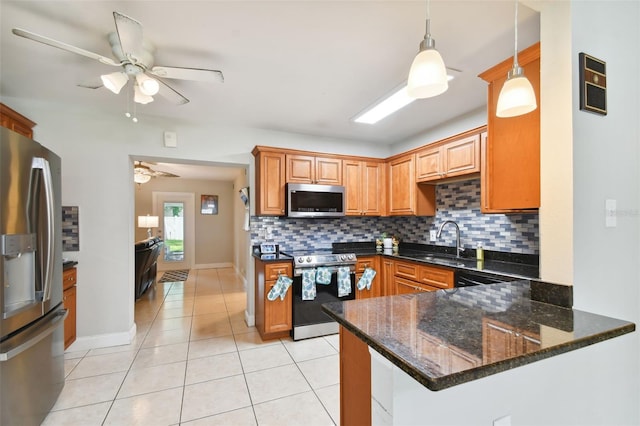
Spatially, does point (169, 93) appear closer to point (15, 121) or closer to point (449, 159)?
point (15, 121)

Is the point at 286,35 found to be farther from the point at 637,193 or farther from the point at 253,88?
the point at 637,193

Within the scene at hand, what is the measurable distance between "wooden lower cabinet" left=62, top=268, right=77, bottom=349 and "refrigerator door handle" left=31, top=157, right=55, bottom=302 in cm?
91

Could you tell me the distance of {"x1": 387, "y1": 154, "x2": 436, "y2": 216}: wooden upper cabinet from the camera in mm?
3539

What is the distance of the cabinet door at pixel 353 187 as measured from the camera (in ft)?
12.4

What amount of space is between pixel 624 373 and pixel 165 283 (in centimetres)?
639

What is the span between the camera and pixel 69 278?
2.67 metres

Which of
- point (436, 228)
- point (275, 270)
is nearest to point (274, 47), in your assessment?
point (275, 270)

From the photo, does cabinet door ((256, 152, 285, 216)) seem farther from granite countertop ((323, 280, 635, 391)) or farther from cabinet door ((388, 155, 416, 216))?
granite countertop ((323, 280, 635, 391))

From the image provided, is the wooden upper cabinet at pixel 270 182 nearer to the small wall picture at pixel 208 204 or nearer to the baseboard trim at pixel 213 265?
the small wall picture at pixel 208 204

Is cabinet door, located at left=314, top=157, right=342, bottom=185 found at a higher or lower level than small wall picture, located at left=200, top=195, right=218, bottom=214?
higher

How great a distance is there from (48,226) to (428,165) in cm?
342

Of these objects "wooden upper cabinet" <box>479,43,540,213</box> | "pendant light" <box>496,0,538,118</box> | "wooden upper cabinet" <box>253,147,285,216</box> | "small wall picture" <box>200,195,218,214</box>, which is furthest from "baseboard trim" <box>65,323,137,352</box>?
"small wall picture" <box>200,195,218,214</box>

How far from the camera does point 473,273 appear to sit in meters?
2.40

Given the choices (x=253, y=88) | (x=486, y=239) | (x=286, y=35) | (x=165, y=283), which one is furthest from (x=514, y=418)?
(x=165, y=283)
